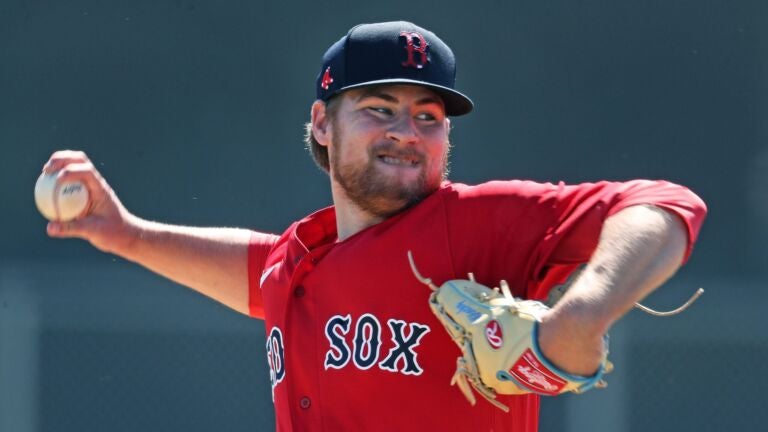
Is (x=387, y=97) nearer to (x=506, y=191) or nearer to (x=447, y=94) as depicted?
(x=447, y=94)

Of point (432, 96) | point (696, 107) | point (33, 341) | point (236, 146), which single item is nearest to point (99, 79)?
point (236, 146)

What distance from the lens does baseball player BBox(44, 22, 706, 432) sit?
1.87 metres

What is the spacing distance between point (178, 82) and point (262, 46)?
45 centimetres

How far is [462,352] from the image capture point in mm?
1969

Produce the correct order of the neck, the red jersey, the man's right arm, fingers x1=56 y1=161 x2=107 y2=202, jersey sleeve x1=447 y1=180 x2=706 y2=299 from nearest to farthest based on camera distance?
1. jersey sleeve x1=447 y1=180 x2=706 y2=299
2. the red jersey
3. the neck
4. fingers x1=56 y1=161 x2=107 y2=202
5. the man's right arm

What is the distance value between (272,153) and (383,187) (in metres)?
3.22

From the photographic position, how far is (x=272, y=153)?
210 inches

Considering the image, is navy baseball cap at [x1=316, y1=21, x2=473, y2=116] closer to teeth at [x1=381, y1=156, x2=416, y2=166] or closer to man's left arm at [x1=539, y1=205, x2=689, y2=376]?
teeth at [x1=381, y1=156, x2=416, y2=166]

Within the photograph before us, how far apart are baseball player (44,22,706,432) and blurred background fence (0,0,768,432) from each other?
278cm

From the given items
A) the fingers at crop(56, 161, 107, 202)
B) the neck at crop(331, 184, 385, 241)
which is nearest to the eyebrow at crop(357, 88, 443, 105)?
the neck at crop(331, 184, 385, 241)

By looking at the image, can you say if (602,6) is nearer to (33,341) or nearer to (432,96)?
(33,341)

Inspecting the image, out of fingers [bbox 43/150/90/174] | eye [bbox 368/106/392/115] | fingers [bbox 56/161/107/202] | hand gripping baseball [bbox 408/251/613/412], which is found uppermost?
eye [bbox 368/106/392/115]

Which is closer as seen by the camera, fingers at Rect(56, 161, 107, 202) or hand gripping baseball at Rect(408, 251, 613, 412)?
hand gripping baseball at Rect(408, 251, 613, 412)

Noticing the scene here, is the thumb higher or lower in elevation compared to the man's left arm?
higher
